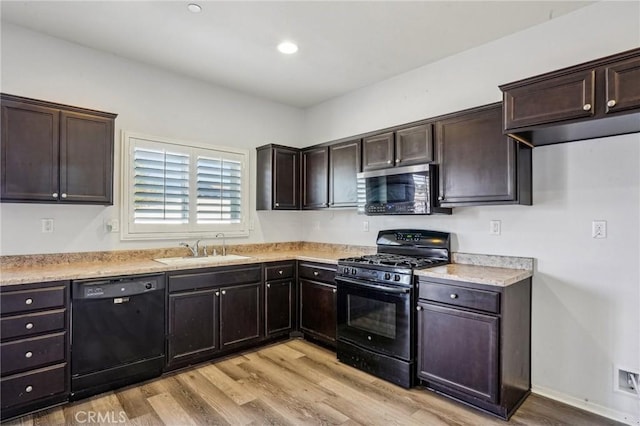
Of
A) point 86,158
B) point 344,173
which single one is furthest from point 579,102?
point 86,158

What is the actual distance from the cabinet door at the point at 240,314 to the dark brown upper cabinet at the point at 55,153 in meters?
1.37

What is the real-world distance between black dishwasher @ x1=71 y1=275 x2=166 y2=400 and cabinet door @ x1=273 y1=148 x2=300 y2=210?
168cm

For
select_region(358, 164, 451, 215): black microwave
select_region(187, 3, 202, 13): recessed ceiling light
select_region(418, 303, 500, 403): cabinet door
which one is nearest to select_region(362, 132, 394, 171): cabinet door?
select_region(358, 164, 451, 215): black microwave

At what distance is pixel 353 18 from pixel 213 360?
3208mm

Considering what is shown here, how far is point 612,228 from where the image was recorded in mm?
2391

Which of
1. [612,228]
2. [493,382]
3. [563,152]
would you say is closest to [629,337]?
[612,228]

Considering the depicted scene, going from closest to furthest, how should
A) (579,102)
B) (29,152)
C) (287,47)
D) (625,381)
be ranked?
1. (579,102)
2. (625,381)
3. (29,152)
4. (287,47)

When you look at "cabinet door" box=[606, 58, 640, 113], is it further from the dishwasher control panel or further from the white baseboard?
the dishwasher control panel

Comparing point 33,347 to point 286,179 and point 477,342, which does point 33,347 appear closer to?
point 286,179

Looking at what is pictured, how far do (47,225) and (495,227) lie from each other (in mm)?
3727

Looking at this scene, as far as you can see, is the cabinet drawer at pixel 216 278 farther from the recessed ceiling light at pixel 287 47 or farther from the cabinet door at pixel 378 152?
the recessed ceiling light at pixel 287 47

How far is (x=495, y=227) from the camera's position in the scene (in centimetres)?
294

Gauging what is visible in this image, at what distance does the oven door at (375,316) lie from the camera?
281 centimetres

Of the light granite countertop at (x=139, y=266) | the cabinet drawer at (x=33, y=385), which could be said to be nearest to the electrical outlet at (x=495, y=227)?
the light granite countertop at (x=139, y=266)
